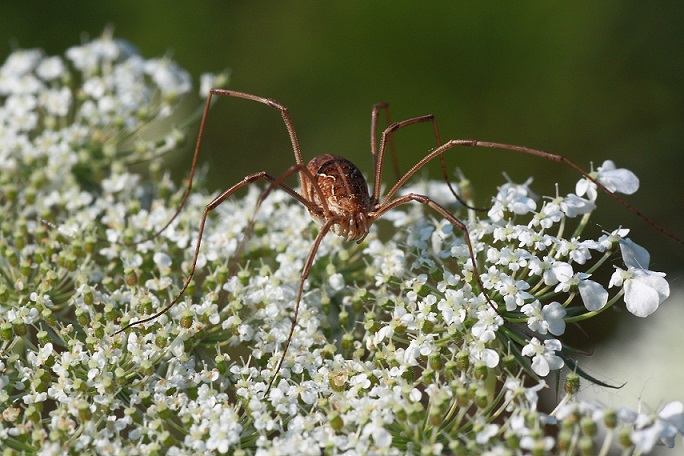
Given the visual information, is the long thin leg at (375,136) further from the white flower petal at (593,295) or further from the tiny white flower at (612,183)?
the white flower petal at (593,295)

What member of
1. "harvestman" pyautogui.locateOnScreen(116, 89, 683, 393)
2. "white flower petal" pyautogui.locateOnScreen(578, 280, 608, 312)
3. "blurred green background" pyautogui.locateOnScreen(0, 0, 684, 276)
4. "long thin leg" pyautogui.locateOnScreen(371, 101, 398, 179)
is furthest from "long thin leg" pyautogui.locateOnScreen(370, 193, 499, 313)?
"blurred green background" pyautogui.locateOnScreen(0, 0, 684, 276)

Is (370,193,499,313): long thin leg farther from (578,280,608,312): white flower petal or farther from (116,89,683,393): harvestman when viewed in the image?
(578,280,608,312): white flower petal

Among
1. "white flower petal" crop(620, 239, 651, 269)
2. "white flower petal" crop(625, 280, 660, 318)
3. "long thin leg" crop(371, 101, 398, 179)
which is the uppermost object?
"long thin leg" crop(371, 101, 398, 179)

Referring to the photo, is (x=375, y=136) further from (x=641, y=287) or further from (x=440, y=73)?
(x=641, y=287)

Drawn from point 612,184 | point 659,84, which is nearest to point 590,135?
point 659,84

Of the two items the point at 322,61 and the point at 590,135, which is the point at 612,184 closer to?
the point at 590,135
